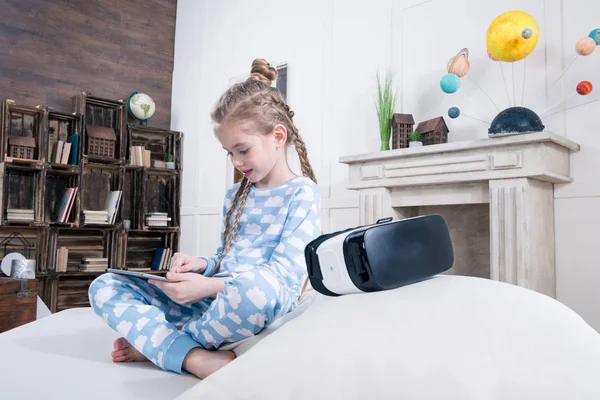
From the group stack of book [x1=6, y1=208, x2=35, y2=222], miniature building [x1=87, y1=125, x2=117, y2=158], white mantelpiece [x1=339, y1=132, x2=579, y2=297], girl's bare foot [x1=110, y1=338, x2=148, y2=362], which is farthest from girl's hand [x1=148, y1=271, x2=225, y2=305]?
miniature building [x1=87, y1=125, x2=117, y2=158]

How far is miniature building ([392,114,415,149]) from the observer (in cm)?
278

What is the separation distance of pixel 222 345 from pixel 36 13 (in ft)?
13.0

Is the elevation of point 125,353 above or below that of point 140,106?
below

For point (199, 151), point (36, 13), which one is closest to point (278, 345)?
point (199, 151)

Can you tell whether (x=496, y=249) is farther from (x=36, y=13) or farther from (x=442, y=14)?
(x=36, y=13)

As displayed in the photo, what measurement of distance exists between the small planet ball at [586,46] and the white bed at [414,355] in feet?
6.28

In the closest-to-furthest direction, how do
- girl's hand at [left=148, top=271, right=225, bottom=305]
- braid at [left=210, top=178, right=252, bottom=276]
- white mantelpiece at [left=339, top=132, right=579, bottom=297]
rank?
1. girl's hand at [left=148, top=271, right=225, bottom=305]
2. braid at [left=210, top=178, right=252, bottom=276]
3. white mantelpiece at [left=339, top=132, right=579, bottom=297]

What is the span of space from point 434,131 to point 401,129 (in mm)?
189

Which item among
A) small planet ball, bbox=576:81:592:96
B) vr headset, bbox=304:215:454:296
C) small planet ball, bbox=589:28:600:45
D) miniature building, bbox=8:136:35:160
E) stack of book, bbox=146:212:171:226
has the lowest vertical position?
vr headset, bbox=304:215:454:296

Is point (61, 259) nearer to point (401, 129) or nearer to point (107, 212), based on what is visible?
point (107, 212)

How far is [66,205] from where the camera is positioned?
3.81 m

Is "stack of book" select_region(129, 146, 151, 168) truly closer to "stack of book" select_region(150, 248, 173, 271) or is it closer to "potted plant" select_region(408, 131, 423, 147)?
"stack of book" select_region(150, 248, 173, 271)

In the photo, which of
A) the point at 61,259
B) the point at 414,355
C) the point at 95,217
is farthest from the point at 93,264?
the point at 414,355

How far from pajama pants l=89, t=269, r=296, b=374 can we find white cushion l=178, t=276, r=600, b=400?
0.22 meters
